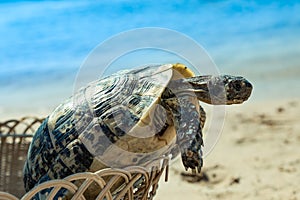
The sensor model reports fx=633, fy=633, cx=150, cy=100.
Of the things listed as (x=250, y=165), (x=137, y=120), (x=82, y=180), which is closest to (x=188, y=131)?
(x=137, y=120)

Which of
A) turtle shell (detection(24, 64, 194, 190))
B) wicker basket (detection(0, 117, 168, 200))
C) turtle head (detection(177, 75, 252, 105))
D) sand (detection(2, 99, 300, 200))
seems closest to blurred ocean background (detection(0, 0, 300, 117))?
sand (detection(2, 99, 300, 200))

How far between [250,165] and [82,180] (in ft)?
3.62

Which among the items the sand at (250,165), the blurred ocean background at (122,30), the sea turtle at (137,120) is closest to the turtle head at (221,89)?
the sea turtle at (137,120)

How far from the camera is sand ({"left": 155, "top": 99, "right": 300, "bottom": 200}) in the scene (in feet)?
6.42

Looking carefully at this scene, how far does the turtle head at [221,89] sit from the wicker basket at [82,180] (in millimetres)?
150

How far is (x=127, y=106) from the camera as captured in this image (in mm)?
1268

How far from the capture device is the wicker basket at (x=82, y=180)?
3.34 feet

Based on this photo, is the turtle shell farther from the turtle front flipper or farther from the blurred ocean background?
the blurred ocean background

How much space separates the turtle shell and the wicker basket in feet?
0.14

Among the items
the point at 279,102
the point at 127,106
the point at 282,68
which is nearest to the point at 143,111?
the point at 127,106

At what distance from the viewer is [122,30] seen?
18.2ft

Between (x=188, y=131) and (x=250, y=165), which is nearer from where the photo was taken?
(x=188, y=131)

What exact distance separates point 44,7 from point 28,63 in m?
2.17

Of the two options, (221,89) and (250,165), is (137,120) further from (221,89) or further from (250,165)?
(250,165)
